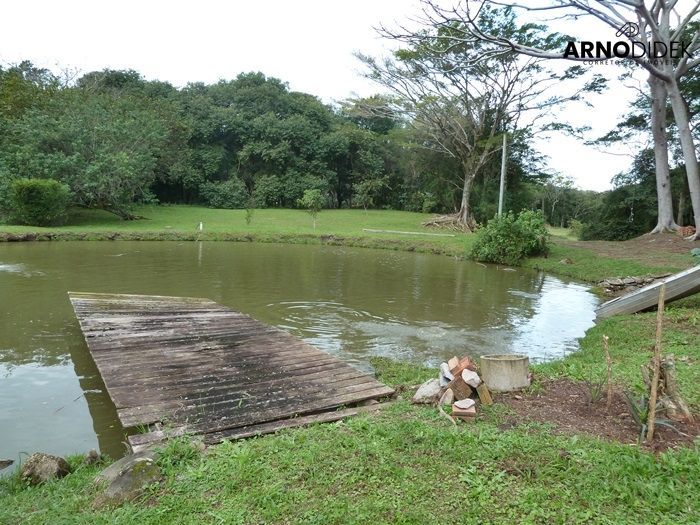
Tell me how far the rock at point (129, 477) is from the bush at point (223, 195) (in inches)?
1229

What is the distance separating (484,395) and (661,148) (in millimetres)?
17271

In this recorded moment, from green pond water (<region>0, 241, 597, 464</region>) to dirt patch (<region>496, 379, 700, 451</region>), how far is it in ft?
7.22

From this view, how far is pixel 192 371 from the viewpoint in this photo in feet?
16.6

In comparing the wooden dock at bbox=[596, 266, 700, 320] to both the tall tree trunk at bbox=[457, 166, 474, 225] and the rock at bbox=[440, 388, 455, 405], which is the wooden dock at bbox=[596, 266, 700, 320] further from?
the tall tree trunk at bbox=[457, 166, 474, 225]

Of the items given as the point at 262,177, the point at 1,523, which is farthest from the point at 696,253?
the point at 262,177

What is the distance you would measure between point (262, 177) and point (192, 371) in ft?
102

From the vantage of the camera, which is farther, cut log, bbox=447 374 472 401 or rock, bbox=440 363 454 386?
rock, bbox=440 363 454 386

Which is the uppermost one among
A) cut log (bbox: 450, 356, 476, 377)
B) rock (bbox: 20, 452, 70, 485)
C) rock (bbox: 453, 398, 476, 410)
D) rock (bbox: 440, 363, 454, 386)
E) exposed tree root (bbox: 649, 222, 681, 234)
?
exposed tree root (bbox: 649, 222, 681, 234)

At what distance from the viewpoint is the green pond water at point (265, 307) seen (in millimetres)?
4918

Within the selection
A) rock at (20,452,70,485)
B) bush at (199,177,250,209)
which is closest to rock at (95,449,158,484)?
rock at (20,452,70,485)

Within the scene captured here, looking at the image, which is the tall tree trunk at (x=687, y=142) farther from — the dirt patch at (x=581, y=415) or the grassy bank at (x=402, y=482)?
the grassy bank at (x=402, y=482)

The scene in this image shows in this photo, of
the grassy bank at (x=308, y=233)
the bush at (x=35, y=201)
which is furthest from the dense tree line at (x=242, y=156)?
the grassy bank at (x=308, y=233)

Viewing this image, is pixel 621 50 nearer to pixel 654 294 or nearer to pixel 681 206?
pixel 654 294

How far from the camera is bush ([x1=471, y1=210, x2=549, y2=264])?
16.8 m
